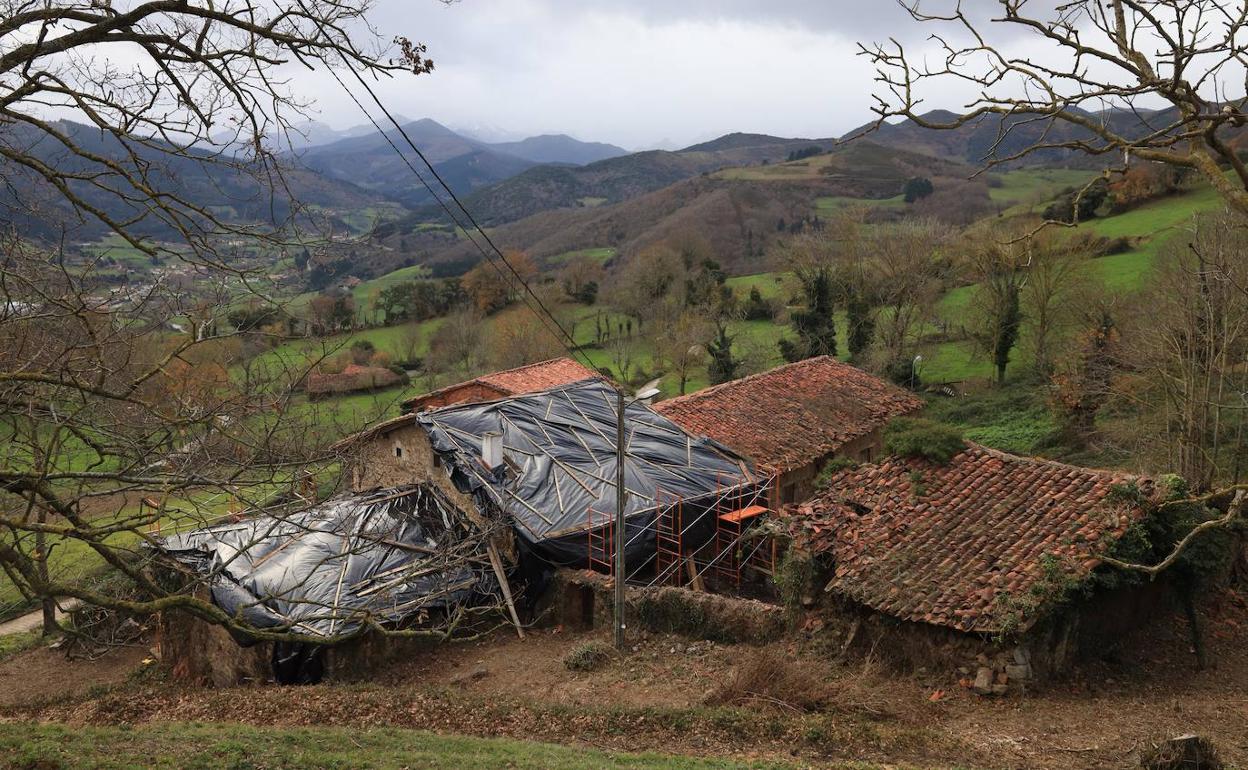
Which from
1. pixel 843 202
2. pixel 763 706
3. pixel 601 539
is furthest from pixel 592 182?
pixel 763 706

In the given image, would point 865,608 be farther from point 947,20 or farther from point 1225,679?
point 947,20

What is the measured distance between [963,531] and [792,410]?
1124cm

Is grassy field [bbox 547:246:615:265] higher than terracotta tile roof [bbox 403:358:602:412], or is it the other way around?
grassy field [bbox 547:246:615:265]

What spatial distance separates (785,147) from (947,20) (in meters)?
142

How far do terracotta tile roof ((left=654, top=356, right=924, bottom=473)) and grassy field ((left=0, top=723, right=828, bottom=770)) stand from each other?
12875 millimetres

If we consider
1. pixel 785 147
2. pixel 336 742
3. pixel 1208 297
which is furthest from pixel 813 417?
pixel 785 147

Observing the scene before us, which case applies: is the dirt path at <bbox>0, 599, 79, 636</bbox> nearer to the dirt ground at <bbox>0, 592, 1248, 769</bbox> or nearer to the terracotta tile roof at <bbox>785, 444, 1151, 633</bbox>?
the dirt ground at <bbox>0, 592, 1248, 769</bbox>

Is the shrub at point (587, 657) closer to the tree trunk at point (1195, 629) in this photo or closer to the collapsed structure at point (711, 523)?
the collapsed structure at point (711, 523)

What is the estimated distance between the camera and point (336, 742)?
1101 centimetres

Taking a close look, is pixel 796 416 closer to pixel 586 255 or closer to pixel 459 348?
pixel 459 348

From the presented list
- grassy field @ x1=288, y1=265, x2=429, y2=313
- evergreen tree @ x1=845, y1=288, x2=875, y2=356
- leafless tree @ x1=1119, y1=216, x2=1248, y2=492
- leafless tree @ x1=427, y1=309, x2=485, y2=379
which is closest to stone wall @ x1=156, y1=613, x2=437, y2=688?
leafless tree @ x1=1119, y1=216, x2=1248, y2=492

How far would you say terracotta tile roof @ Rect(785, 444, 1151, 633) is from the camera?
13.3 metres

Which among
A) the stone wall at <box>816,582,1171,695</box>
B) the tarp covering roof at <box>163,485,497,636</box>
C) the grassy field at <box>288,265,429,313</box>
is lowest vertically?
the stone wall at <box>816,582,1171,695</box>

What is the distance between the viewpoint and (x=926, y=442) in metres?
17.3
